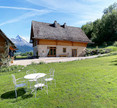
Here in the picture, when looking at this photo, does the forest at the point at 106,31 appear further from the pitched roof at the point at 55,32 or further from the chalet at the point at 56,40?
the chalet at the point at 56,40

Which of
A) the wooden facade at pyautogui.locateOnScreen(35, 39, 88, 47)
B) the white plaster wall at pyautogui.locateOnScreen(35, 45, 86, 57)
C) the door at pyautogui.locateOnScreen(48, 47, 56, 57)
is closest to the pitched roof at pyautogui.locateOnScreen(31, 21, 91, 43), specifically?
the wooden facade at pyautogui.locateOnScreen(35, 39, 88, 47)

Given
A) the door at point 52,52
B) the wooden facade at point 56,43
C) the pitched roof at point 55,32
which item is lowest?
the door at point 52,52

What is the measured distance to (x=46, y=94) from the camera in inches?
164

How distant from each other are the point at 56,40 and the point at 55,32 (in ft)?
7.76

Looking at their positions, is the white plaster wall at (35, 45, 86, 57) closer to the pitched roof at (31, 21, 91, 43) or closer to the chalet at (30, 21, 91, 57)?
the chalet at (30, 21, 91, 57)

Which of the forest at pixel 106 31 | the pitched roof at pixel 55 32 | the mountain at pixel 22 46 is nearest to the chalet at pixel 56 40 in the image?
the pitched roof at pixel 55 32

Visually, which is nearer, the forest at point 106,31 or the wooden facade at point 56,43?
the wooden facade at point 56,43

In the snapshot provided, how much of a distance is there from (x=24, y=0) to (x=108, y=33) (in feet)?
122

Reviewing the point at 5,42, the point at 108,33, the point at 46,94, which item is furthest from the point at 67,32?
the point at 108,33

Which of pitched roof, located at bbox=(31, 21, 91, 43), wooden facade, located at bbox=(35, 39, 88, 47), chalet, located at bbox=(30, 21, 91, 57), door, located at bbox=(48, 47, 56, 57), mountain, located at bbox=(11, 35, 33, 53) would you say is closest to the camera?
wooden facade, located at bbox=(35, 39, 88, 47)

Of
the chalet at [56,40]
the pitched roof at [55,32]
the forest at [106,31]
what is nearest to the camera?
the chalet at [56,40]

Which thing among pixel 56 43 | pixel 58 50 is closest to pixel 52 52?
pixel 58 50

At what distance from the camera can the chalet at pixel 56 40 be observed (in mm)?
20188

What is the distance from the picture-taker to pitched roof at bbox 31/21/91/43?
2056 cm
